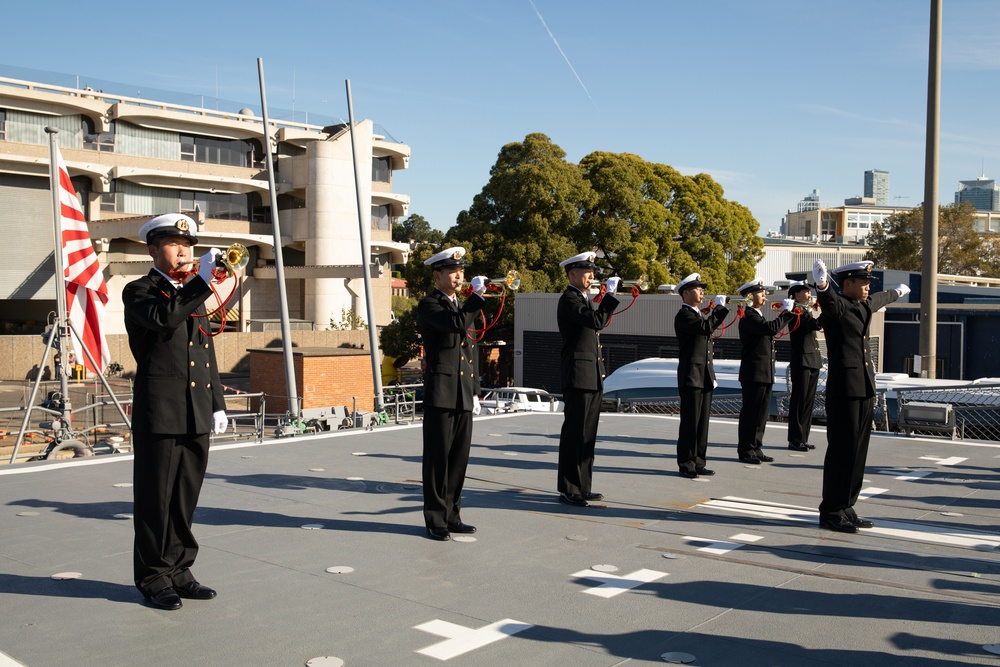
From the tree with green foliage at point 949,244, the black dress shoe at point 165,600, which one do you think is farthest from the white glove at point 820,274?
the tree with green foliage at point 949,244

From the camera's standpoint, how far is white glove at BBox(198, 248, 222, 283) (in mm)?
4555

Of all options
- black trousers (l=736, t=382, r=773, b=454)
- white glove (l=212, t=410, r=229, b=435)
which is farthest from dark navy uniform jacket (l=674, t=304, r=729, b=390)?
white glove (l=212, t=410, r=229, b=435)

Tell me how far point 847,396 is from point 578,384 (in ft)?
6.69

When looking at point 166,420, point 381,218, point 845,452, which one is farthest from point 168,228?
point 381,218

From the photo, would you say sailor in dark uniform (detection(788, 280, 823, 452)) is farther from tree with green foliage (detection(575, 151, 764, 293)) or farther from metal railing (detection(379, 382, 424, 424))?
tree with green foliage (detection(575, 151, 764, 293))

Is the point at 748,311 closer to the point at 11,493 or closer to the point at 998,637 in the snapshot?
the point at 998,637

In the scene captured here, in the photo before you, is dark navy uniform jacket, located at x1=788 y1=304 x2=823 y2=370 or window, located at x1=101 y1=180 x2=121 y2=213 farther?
window, located at x1=101 y1=180 x2=121 y2=213

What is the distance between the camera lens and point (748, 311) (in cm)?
1010

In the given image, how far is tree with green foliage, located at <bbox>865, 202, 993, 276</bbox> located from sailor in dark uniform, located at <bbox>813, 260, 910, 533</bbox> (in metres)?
44.6

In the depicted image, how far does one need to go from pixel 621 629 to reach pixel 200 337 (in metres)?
2.74

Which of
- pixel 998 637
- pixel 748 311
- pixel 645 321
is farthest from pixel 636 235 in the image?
pixel 998 637

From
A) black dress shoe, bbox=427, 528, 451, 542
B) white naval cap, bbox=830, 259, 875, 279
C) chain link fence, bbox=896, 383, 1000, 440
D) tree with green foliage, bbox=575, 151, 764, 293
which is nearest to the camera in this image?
black dress shoe, bbox=427, 528, 451, 542

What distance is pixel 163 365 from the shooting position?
4926 millimetres

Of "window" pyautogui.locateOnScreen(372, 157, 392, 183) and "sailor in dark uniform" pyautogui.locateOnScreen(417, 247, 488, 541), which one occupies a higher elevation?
"window" pyautogui.locateOnScreen(372, 157, 392, 183)
